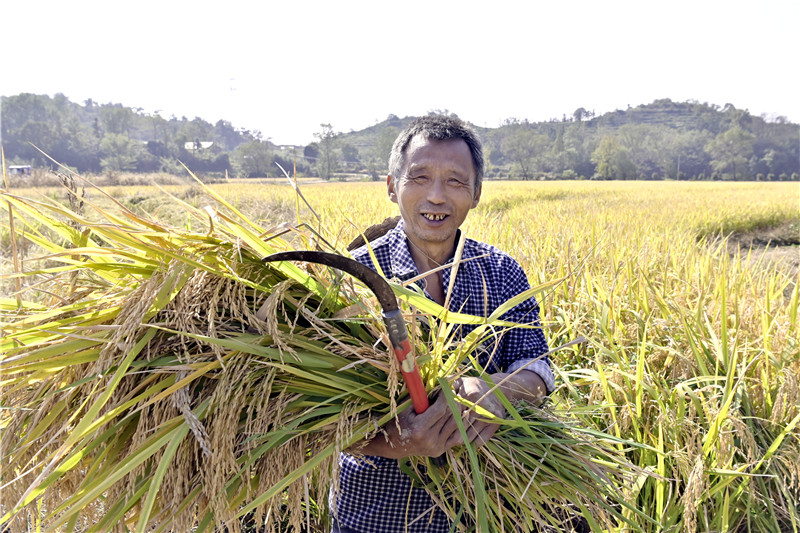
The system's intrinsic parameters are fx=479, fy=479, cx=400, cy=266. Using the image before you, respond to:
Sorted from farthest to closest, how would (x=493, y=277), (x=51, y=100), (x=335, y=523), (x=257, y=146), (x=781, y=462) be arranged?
(x=51, y=100), (x=257, y=146), (x=781, y=462), (x=493, y=277), (x=335, y=523)

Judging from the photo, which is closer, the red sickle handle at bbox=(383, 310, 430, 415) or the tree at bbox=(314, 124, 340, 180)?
the red sickle handle at bbox=(383, 310, 430, 415)

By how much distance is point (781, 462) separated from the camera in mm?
1906

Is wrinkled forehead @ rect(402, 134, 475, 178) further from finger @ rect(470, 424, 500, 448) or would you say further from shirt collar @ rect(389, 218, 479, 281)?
finger @ rect(470, 424, 500, 448)

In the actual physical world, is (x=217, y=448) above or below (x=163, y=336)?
below

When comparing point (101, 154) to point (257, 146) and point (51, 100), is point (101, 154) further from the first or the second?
point (51, 100)

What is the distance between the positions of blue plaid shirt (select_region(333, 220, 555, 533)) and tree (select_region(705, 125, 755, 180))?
84805 millimetres

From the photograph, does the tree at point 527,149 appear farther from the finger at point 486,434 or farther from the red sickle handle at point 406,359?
the red sickle handle at point 406,359

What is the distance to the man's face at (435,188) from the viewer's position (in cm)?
146

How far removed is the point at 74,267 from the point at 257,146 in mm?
60460

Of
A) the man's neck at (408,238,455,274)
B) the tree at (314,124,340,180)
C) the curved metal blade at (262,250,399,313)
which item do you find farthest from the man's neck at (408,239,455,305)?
the tree at (314,124,340,180)

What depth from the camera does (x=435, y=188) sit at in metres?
1.45

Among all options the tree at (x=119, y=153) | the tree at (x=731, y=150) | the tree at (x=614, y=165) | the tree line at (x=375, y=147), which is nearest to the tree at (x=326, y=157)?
the tree line at (x=375, y=147)

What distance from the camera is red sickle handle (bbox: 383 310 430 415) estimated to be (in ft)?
2.60

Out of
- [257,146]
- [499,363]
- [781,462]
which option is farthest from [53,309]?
[257,146]
